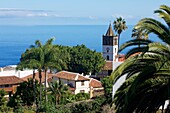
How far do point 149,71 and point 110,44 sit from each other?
75250 mm

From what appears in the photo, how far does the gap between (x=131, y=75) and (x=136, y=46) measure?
0.89 m

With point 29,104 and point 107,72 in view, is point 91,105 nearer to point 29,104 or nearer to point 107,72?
point 29,104

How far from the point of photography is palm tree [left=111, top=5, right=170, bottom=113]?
37.3 feet

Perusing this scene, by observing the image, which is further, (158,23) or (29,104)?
(29,104)

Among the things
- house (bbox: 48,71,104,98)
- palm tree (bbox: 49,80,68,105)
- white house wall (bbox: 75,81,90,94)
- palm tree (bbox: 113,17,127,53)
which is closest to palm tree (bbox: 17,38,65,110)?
palm tree (bbox: 49,80,68,105)

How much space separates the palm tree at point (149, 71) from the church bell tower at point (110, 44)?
72256mm

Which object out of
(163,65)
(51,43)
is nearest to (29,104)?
(51,43)

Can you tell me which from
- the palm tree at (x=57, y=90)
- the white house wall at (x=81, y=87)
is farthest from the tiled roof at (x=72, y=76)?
the palm tree at (x=57, y=90)

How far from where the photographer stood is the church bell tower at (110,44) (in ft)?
282

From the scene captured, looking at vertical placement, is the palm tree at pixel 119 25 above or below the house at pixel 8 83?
above

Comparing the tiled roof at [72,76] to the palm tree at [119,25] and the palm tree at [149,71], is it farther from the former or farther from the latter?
the palm tree at [149,71]

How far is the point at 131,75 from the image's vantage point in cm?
1249

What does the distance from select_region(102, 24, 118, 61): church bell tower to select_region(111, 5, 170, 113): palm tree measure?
72256 mm

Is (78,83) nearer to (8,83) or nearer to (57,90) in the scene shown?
(8,83)
